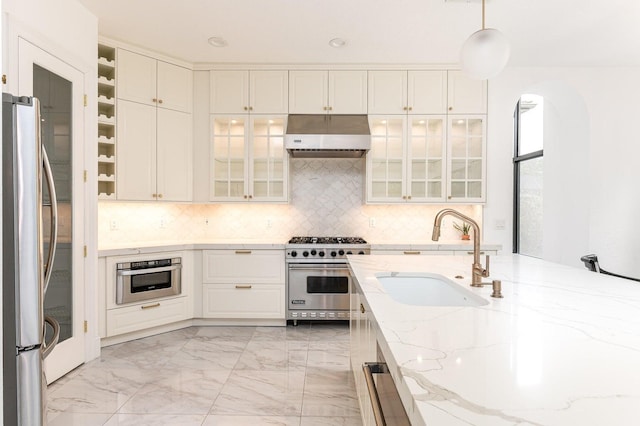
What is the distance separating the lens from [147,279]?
337 cm

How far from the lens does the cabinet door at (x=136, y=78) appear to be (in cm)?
339

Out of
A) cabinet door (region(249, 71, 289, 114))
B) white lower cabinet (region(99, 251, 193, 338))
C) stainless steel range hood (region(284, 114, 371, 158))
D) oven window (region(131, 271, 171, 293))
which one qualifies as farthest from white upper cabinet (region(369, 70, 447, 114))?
oven window (region(131, 271, 171, 293))

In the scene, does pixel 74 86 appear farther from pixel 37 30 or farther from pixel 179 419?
pixel 179 419

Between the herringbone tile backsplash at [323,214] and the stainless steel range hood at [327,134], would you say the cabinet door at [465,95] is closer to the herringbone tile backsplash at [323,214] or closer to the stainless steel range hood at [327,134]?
the stainless steel range hood at [327,134]

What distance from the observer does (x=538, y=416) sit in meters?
0.58

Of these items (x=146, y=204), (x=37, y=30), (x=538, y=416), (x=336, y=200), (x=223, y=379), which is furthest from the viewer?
(x=336, y=200)

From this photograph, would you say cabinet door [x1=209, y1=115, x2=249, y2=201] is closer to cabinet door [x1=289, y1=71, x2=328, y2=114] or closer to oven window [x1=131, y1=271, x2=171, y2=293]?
cabinet door [x1=289, y1=71, x2=328, y2=114]

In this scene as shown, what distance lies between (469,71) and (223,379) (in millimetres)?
2564

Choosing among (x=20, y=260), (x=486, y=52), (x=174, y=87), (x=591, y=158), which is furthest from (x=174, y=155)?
(x=591, y=158)

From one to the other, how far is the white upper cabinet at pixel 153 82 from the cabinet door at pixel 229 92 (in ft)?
0.84

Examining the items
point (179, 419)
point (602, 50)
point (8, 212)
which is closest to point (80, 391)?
point (179, 419)

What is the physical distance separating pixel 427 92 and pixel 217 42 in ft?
7.34

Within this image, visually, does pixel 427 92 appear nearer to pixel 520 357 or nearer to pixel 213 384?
pixel 213 384

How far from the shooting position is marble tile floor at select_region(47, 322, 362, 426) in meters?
2.12
